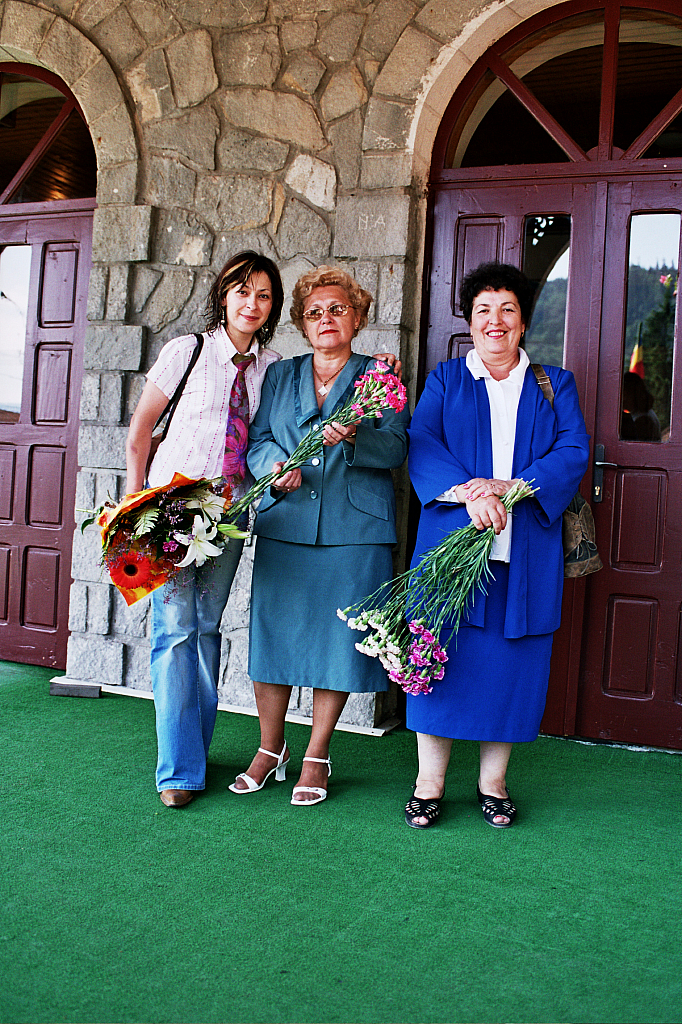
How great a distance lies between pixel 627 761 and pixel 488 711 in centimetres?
99

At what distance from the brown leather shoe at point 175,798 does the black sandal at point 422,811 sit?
0.68m

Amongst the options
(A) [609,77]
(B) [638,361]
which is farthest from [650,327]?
(A) [609,77]

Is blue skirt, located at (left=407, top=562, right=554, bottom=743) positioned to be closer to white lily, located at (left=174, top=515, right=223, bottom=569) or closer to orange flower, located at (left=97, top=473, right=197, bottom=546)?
white lily, located at (left=174, top=515, right=223, bottom=569)

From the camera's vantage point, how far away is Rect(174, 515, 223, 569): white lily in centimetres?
246

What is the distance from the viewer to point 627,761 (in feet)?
10.6

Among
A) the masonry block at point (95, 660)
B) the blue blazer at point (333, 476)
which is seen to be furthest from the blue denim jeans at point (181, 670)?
the masonry block at point (95, 660)

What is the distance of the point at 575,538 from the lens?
267 centimetres

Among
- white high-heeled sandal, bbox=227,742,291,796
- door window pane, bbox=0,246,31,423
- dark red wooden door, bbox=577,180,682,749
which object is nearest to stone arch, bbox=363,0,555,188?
dark red wooden door, bbox=577,180,682,749

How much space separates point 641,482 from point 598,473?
169mm

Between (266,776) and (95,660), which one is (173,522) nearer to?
(266,776)

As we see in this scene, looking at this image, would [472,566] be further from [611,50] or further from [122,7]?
[122,7]

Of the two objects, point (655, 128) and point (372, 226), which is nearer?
point (655, 128)

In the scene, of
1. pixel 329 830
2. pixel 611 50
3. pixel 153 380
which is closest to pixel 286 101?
pixel 611 50

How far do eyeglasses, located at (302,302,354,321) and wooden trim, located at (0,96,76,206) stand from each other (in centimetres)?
240
